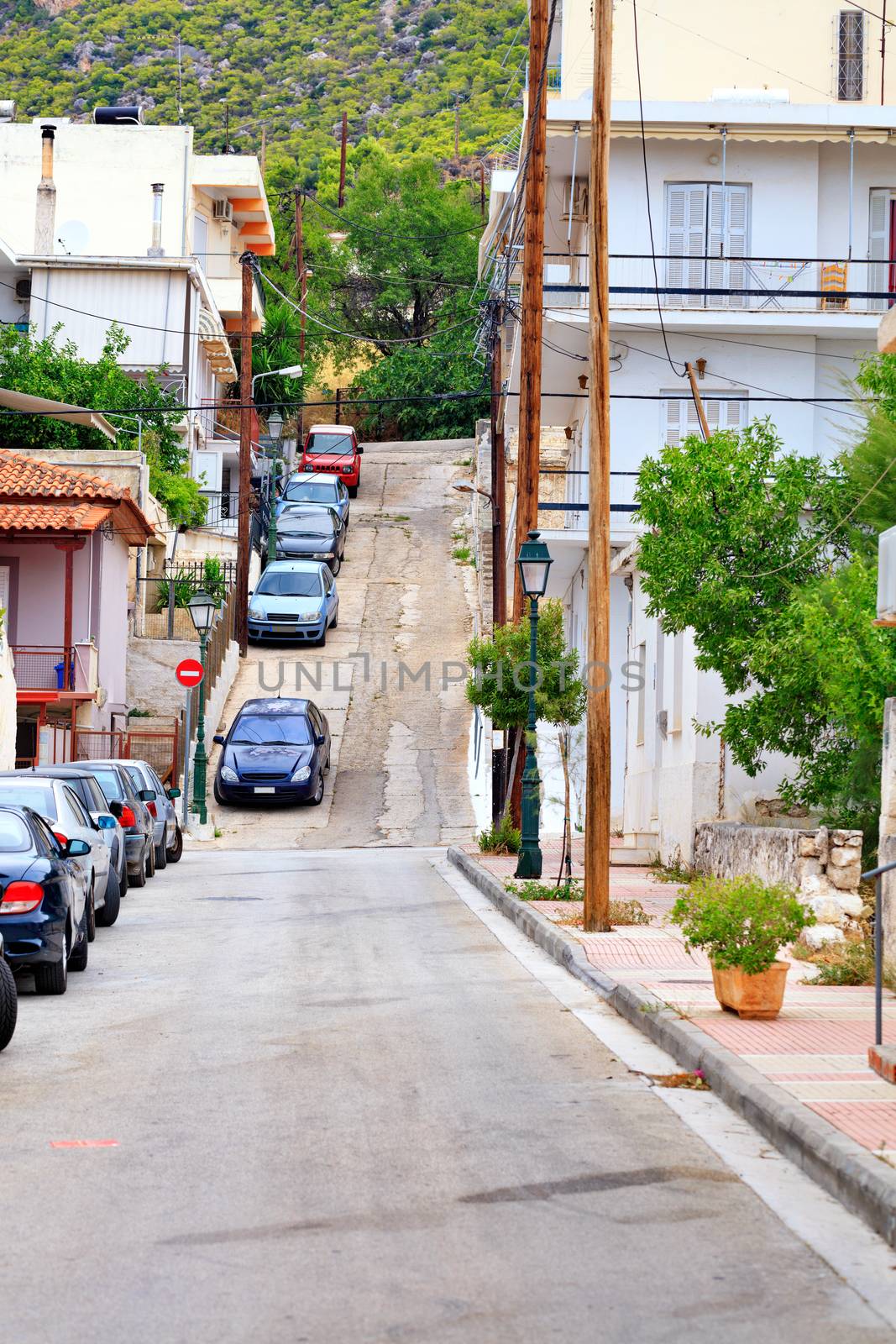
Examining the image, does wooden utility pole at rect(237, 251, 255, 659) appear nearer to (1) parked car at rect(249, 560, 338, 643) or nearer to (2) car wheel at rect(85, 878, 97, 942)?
(1) parked car at rect(249, 560, 338, 643)

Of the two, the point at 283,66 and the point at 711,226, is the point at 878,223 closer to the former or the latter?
the point at 711,226

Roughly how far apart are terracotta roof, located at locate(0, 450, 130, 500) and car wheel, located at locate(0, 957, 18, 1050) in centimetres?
2512

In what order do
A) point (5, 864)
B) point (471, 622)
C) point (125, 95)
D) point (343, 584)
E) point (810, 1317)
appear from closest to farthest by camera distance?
point (810, 1317), point (5, 864), point (471, 622), point (343, 584), point (125, 95)

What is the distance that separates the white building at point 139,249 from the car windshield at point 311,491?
261 cm

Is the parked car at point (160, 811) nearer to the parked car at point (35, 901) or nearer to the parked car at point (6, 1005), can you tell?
the parked car at point (35, 901)

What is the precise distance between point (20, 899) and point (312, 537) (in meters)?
37.6

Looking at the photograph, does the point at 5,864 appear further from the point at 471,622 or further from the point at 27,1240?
the point at 471,622

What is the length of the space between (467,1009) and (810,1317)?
6467 millimetres

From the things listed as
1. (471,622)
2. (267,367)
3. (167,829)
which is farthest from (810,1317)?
(267,367)

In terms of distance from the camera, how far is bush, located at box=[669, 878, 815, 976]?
10289mm

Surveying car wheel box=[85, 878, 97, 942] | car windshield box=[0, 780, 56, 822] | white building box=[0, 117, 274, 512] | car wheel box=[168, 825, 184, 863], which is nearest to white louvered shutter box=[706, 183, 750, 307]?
car wheel box=[168, 825, 184, 863]

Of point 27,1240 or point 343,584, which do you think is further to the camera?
point 343,584

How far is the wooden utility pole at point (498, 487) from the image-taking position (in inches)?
1435

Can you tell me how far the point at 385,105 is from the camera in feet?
443
